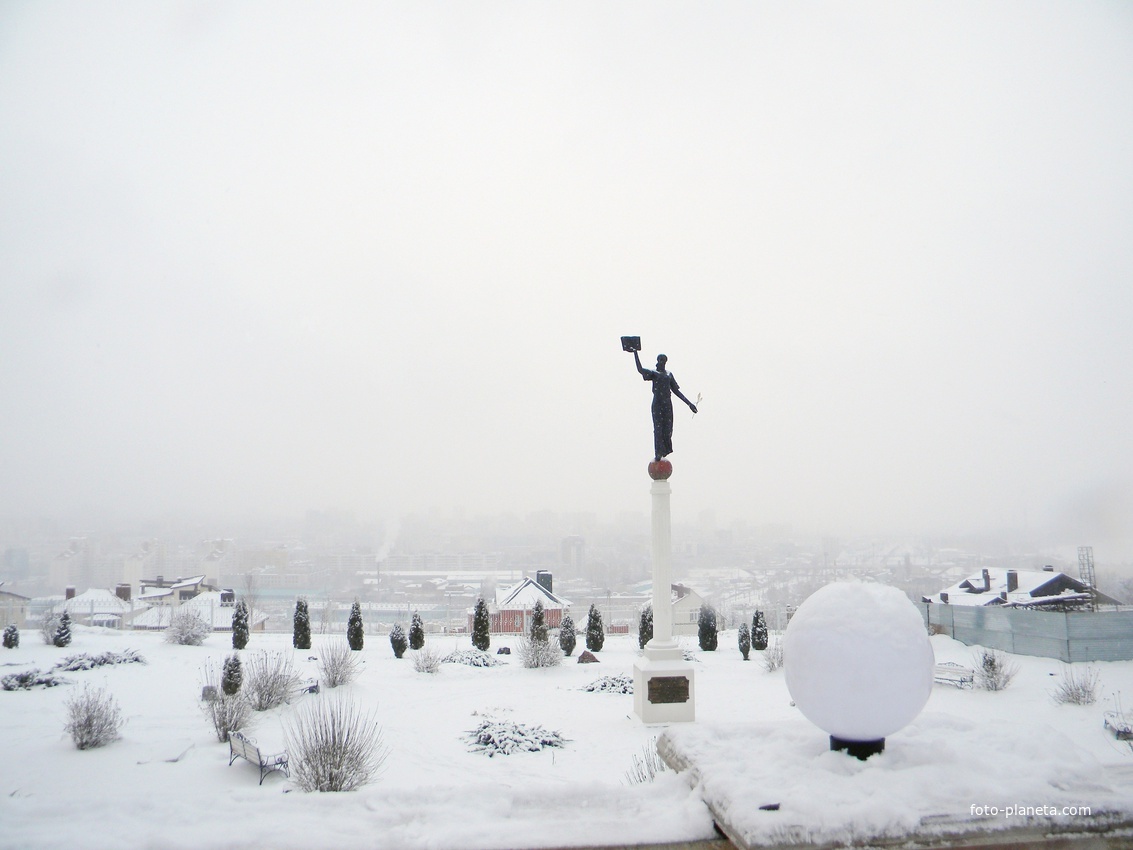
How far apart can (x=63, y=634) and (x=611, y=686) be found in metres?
14.9

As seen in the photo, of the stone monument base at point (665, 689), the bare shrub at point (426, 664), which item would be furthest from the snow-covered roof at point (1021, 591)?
the bare shrub at point (426, 664)

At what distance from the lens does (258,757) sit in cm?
702

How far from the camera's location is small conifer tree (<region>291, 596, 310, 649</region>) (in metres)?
18.3

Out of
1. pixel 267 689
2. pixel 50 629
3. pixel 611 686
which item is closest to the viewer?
pixel 267 689

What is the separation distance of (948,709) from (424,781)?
28.5ft

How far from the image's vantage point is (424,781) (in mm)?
7254

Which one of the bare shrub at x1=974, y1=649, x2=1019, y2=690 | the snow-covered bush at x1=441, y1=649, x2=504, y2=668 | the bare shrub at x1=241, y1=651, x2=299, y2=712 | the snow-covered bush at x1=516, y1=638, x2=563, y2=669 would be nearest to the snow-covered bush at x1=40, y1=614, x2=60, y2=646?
the snow-covered bush at x1=441, y1=649, x2=504, y2=668

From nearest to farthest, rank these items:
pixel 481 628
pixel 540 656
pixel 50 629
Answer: pixel 540 656, pixel 50 629, pixel 481 628

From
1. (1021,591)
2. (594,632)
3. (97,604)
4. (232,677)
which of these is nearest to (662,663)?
(232,677)

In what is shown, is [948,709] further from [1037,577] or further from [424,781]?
[1037,577]

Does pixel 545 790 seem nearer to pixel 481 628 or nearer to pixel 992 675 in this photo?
pixel 992 675

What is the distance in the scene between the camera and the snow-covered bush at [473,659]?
1634cm

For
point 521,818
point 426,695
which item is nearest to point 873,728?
point 521,818

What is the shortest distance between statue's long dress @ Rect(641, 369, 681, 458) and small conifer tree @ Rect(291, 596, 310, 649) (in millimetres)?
12447
